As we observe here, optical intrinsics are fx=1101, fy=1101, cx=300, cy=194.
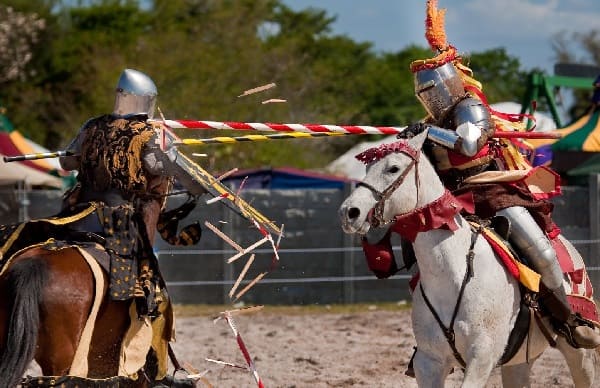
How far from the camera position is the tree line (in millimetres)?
20438

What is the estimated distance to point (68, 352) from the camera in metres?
4.75

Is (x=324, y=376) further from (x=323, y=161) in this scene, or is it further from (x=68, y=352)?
(x=323, y=161)

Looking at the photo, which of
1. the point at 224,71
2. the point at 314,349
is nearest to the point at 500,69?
the point at 224,71

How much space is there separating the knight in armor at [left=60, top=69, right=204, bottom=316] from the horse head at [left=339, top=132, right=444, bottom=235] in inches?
35.9

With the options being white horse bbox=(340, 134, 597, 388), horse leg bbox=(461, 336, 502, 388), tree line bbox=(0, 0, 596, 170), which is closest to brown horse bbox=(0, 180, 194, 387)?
white horse bbox=(340, 134, 597, 388)

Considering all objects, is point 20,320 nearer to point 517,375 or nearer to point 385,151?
point 385,151

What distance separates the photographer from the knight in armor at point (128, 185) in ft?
16.9

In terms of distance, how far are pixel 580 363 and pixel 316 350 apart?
12.9 ft

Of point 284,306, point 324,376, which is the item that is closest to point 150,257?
point 324,376

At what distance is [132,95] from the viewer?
5.46 meters

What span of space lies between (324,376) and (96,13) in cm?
3346

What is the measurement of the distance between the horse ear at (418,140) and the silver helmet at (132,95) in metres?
1.35

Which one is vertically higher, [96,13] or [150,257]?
[96,13]

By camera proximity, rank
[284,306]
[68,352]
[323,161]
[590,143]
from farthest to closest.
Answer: [323,161] → [590,143] → [284,306] → [68,352]
